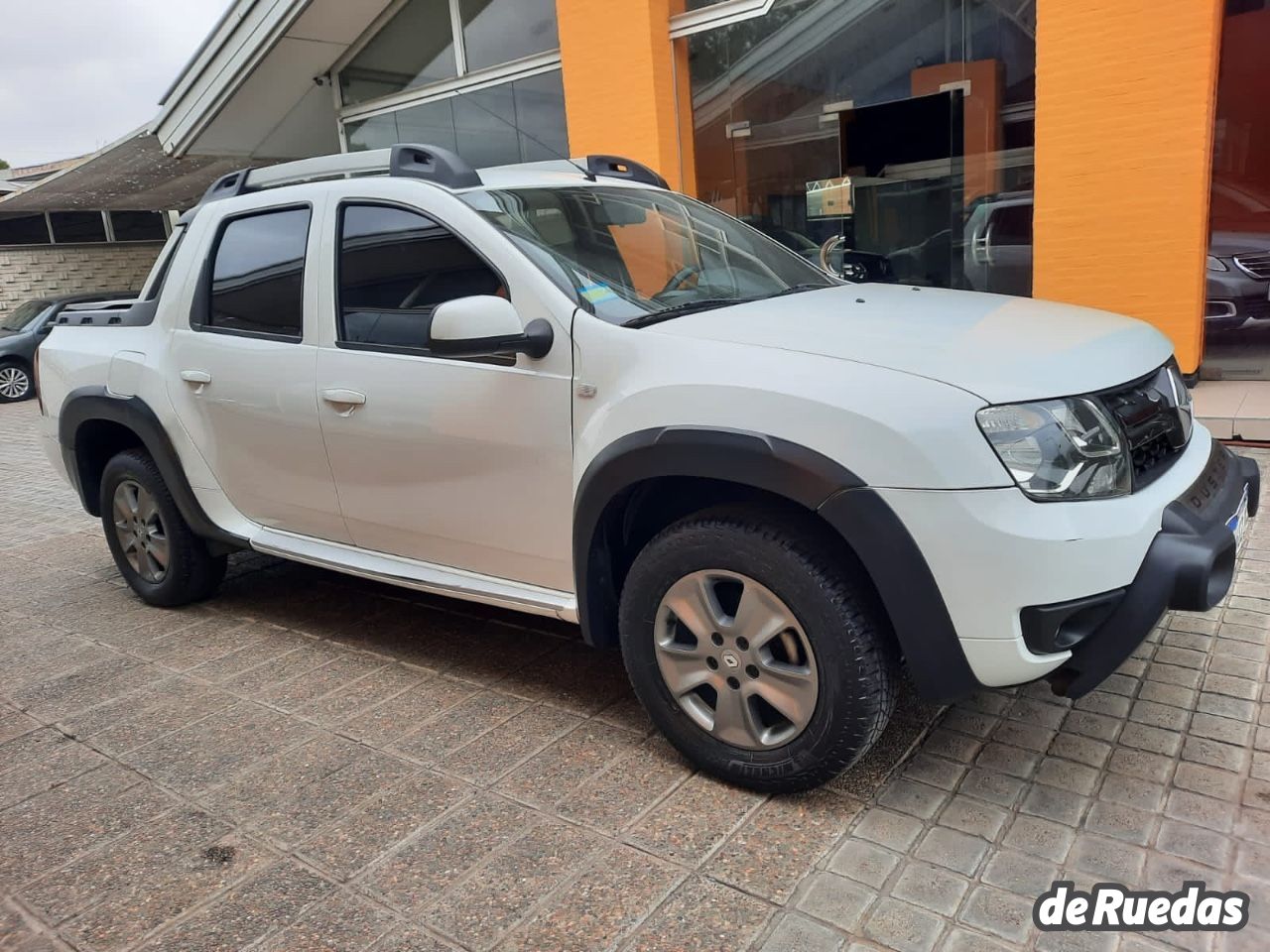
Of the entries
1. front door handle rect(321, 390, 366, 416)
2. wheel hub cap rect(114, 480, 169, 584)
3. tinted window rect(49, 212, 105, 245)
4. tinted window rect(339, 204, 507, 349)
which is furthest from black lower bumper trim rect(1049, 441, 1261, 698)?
tinted window rect(49, 212, 105, 245)

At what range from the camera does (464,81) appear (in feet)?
35.6

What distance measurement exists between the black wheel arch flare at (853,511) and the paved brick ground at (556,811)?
0.48 m

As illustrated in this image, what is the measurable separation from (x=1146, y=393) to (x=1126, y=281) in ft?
15.4

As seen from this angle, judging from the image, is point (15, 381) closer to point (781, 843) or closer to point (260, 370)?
point (260, 370)

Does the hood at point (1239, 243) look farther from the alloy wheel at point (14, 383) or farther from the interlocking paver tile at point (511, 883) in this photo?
the alloy wheel at point (14, 383)

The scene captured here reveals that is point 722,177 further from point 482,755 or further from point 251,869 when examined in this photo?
point 251,869

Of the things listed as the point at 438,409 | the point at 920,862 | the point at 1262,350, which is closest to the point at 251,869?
the point at 438,409

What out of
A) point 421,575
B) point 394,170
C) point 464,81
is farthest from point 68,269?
point 421,575

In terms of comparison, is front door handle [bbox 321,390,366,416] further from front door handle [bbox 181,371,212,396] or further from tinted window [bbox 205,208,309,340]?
front door handle [bbox 181,371,212,396]

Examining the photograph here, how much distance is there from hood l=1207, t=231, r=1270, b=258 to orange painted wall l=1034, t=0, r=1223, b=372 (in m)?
1.18

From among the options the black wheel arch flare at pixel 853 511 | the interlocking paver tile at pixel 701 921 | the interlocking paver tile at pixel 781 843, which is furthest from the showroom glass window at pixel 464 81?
the interlocking paver tile at pixel 701 921

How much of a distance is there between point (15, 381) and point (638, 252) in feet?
47.2

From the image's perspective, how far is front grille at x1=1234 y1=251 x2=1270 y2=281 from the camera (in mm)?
7535

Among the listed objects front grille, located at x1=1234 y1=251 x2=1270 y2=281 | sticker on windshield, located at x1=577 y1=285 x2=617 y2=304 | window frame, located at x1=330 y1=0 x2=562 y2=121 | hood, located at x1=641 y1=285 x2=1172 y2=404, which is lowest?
front grille, located at x1=1234 y1=251 x2=1270 y2=281
